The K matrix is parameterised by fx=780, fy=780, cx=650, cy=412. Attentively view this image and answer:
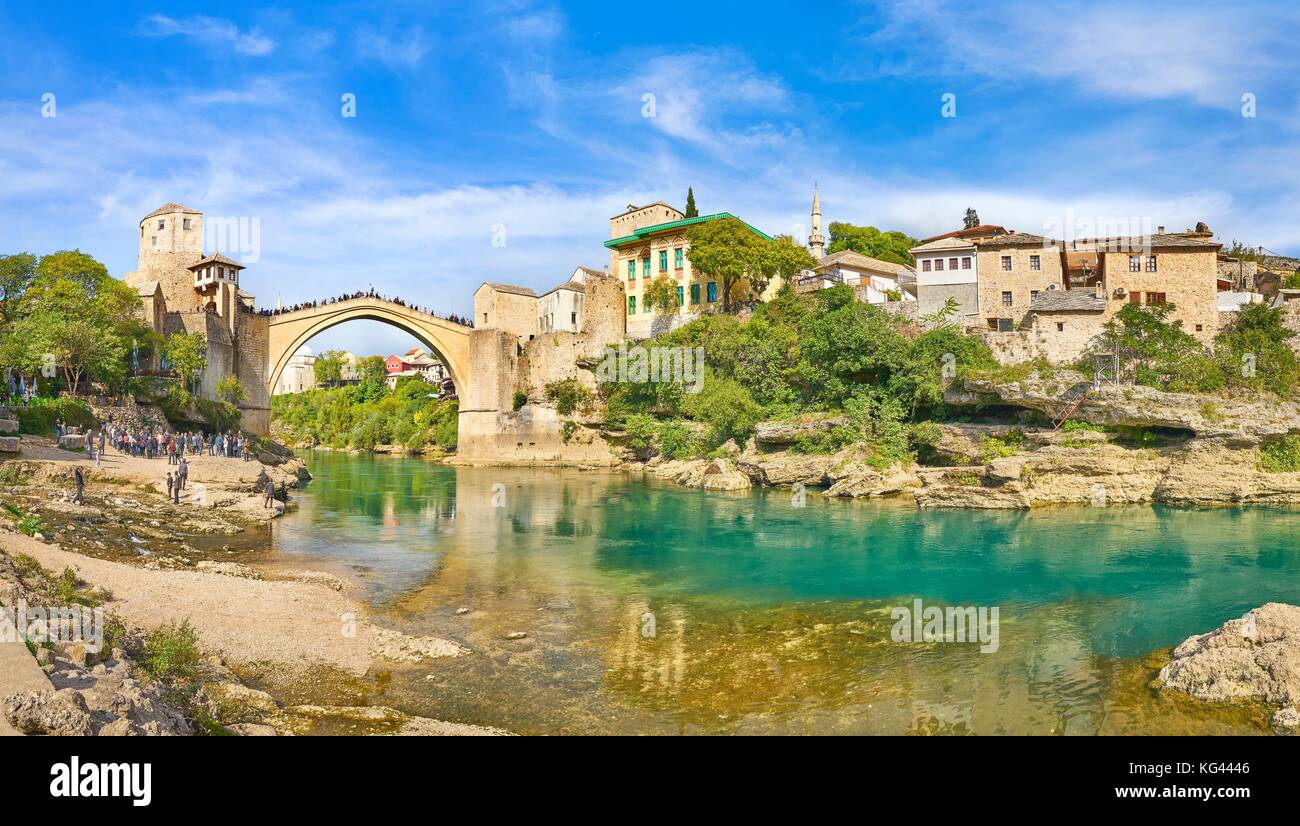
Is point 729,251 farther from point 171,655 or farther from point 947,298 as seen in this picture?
point 171,655

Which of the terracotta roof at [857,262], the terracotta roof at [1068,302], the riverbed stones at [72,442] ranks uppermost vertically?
the terracotta roof at [857,262]

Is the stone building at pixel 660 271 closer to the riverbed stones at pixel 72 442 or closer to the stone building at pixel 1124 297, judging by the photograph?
the stone building at pixel 1124 297

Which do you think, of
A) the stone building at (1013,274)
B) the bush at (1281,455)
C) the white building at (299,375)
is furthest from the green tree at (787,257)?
the white building at (299,375)

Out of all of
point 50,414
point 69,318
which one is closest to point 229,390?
point 69,318

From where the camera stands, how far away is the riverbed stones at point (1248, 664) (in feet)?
27.8

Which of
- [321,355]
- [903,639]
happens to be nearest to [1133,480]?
[903,639]

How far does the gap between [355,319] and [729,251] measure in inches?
957

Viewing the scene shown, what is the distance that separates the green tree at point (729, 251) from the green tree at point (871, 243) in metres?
13.1

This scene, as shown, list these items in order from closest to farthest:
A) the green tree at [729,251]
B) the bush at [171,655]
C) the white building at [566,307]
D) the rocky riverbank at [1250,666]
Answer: the bush at [171,655]
the rocky riverbank at [1250,666]
the green tree at [729,251]
the white building at [566,307]

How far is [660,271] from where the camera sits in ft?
163

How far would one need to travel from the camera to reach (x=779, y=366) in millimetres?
37562
